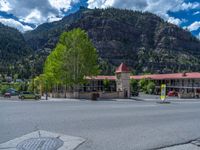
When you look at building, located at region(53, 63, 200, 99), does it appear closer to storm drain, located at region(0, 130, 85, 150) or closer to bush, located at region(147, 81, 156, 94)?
bush, located at region(147, 81, 156, 94)

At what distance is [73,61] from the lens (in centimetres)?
4641

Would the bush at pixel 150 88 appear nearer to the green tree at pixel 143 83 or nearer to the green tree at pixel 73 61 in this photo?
the green tree at pixel 143 83

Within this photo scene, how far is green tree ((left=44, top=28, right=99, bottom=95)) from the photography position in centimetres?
4600

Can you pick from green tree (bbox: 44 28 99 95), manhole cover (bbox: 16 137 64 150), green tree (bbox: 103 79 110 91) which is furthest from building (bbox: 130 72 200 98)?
manhole cover (bbox: 16 137 64 150)

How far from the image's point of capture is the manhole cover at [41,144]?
7.45 metres

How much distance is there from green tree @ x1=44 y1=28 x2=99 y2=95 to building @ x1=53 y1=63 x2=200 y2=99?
294 cm

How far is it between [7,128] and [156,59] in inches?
6478

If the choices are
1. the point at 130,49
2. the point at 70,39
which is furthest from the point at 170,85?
the point at 130,49

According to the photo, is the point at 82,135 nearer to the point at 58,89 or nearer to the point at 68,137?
Result: the point at 68,137

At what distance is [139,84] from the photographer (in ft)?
274

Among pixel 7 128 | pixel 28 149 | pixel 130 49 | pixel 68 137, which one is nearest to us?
pixel 28 149

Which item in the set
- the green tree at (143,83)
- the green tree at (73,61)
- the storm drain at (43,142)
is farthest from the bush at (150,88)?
the storm drain at (43,142)

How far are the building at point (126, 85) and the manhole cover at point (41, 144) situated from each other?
109ft

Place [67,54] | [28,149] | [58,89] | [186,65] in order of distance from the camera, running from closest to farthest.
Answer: [28,149]
[67,54]
[58,89]
[186,65]
